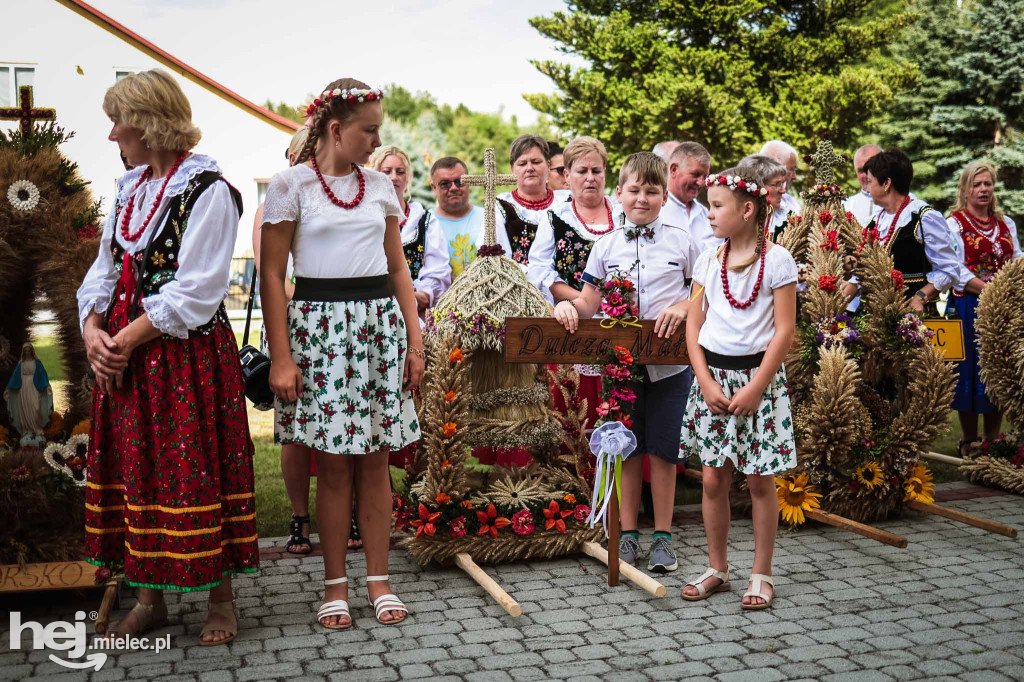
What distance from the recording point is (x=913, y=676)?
3488 mm

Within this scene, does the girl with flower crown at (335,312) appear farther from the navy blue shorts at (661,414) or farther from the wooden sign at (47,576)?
the navy blue shorts at (661,414)

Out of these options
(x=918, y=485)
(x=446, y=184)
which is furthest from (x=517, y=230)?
(x=918, y=485)

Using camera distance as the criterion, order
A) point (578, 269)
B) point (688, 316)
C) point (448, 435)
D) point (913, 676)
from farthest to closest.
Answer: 1. point (578, 269)
2. point (448, 435)
3. point (688, 316)
4. point (913, 676)

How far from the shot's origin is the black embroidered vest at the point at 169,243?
3.63m

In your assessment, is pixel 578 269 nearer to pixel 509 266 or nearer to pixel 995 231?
pixel 509 266

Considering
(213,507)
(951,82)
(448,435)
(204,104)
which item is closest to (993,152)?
(951,82)

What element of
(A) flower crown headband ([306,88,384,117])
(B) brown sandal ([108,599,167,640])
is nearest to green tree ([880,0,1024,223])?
(A) flower crown headband ([306,88,384,117])

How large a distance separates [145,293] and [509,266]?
186 centimetres

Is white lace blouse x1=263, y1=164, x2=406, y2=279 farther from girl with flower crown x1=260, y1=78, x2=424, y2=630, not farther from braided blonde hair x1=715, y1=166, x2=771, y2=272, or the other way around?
braided blonde hair x1=715, y1=166, x2=771, y2=272

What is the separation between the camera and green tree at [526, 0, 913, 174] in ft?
84.1

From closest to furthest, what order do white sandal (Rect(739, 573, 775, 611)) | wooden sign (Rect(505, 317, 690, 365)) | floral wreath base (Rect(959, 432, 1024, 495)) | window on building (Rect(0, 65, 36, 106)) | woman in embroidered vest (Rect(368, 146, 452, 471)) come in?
1. white sandal (Rect(739, 573, 775, 611))
2. wooden sign (Rect(505, 317, 690, 365))
3. woman in embroidered vest (Rect(368, 146, 452, 471))
4. floral wreath base (Rect(959, 432, 1024, 495))
5. window on building (Rect(0, 65, 36, 106))

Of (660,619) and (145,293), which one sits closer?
(145,293)

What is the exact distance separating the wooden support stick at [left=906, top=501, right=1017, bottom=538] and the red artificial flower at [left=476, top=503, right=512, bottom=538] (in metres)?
2.40

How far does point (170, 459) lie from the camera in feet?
11.9
